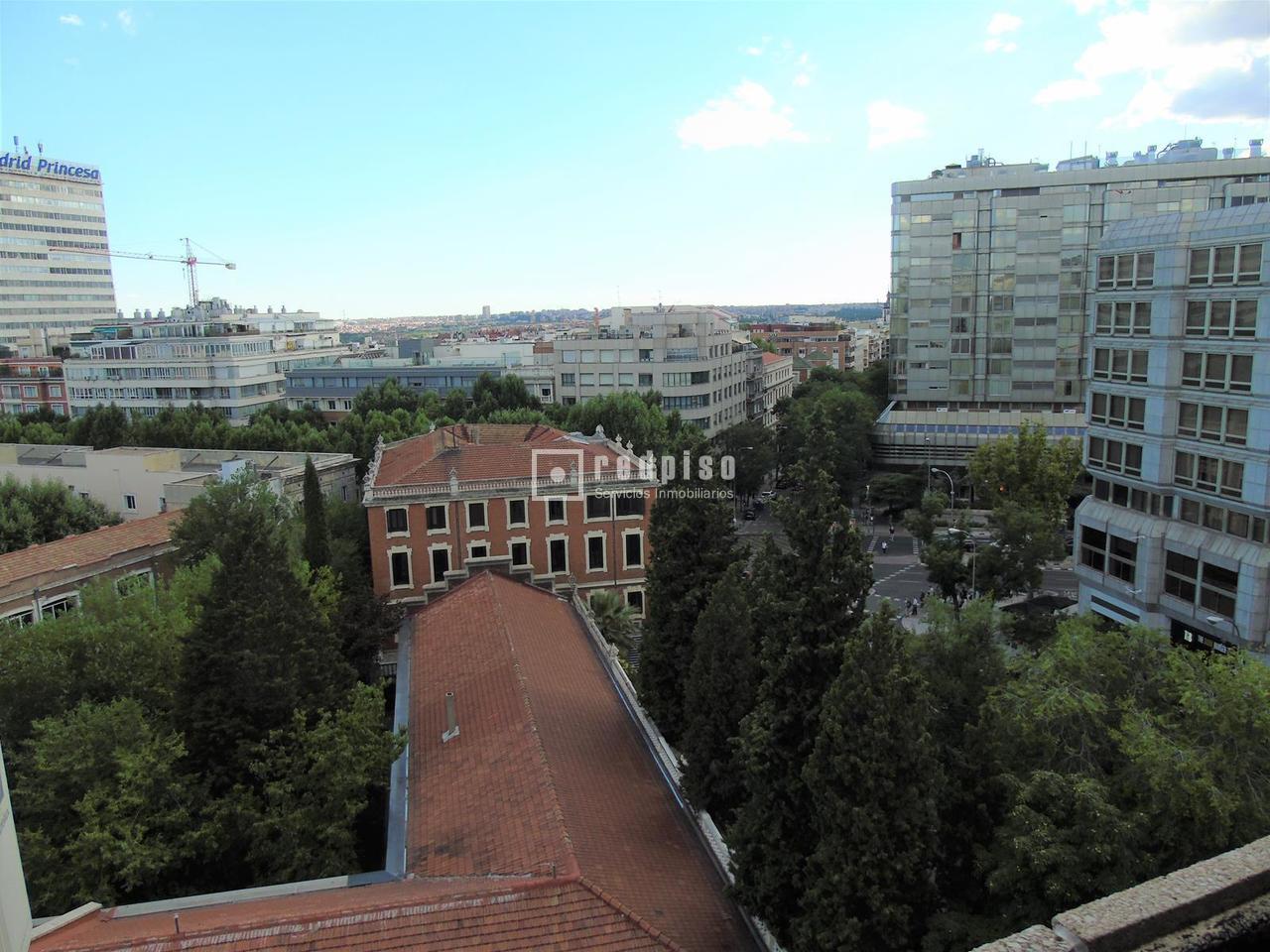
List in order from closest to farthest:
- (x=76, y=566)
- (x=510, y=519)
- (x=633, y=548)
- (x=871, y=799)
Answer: (x=871, y=799) < (x=76, y=566) < (x=510, y=519) < (x=633, y=548)

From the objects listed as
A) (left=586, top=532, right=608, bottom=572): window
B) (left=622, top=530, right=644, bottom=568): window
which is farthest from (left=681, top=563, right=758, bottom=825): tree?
(left=622, top=530, right=644, bottom=568): window

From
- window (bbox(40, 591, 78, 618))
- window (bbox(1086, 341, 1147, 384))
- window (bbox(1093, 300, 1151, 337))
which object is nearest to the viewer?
window (bbox(1093, 300, 1151, 337))

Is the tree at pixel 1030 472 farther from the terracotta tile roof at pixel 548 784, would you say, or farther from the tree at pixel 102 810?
the tree at pixel 102 810

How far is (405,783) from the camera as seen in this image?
88.5 ft

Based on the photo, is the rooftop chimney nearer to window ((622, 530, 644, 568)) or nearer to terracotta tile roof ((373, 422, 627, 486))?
terracotta tile roof ((373, 422, 627, 486))

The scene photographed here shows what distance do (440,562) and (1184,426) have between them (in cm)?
3684

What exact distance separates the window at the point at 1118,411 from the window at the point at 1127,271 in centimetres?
528

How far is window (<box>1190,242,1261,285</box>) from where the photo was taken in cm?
3584

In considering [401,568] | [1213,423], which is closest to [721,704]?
[1213,423]

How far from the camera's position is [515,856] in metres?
21.2

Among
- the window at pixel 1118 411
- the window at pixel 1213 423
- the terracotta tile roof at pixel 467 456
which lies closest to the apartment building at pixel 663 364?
the terracotta tile roof at pixel 467 456

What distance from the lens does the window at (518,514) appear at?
161 feet

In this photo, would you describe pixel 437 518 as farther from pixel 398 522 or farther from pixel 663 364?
pixel 663 364

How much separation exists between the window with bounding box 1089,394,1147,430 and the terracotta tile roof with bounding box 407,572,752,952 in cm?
2750
